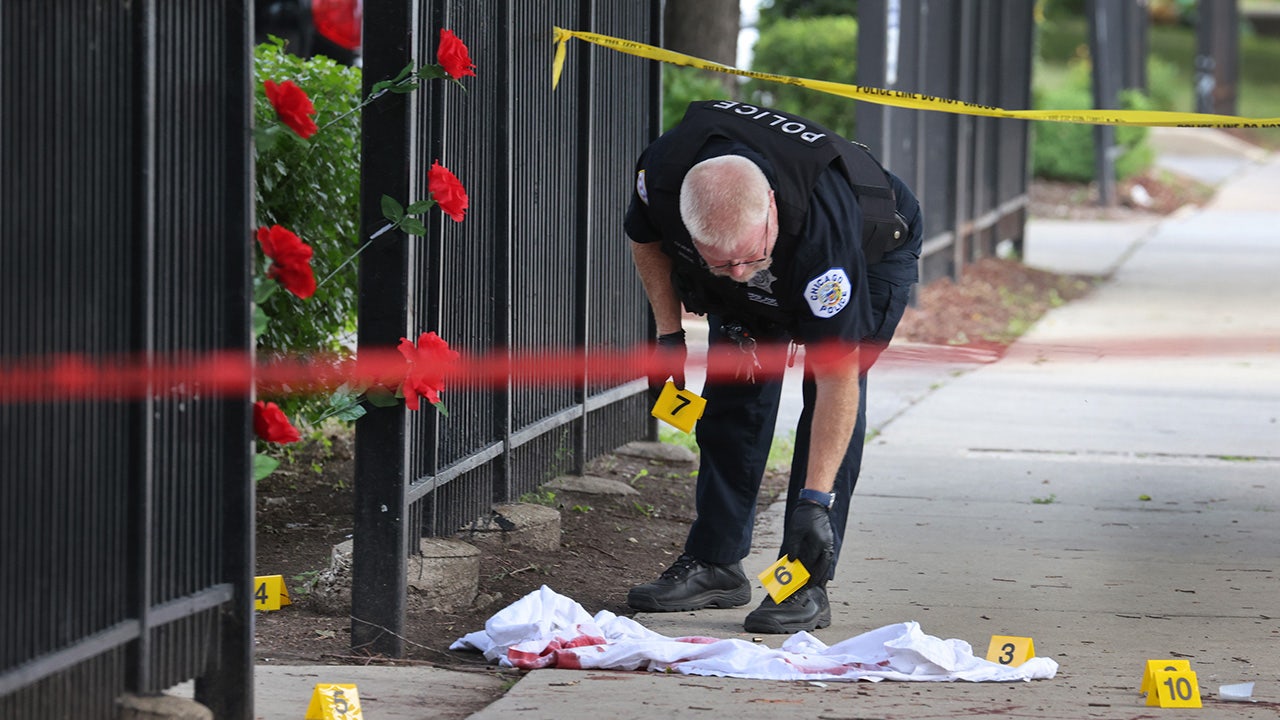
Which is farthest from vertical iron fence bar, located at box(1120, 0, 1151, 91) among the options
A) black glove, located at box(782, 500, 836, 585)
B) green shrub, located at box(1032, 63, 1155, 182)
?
black glove, located at box(782, 500, 836, 585)

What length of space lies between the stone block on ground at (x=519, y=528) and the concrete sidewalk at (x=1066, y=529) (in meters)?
0.65

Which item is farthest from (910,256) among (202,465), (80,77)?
(80,77)

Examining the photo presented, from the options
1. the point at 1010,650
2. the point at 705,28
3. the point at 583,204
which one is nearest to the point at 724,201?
the point at 1010,650

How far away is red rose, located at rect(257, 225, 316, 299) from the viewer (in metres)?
3.66

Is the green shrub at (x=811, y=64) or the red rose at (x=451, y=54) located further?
the green shrub at (x=811, y=64)

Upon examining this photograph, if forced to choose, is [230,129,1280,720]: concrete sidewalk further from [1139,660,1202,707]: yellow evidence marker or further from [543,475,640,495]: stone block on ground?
[543,475,640,495]: stone block on ground

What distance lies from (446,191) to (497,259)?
104 centimetres

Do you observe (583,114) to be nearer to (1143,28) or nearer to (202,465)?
(202,465)

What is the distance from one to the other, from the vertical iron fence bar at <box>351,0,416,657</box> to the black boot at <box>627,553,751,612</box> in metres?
0.91

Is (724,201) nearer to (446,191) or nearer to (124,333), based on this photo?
(446,191)

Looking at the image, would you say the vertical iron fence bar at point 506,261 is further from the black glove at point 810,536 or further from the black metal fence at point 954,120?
the black metal fence at point 954,120

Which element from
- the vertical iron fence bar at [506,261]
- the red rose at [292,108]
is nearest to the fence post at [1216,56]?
the vertical iron fence bar at [506,261]

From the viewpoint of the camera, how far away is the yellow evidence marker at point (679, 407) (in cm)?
468

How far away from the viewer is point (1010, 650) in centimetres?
434
